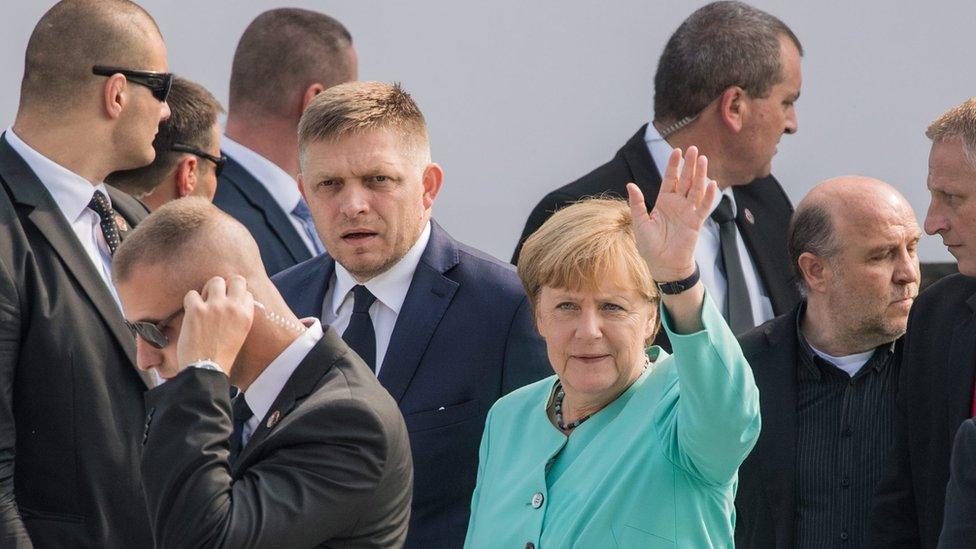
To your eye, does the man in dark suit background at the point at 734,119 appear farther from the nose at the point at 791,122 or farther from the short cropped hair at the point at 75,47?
the short cropped hair at the point at 75,47

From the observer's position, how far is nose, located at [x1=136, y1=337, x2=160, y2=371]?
99.4 inches

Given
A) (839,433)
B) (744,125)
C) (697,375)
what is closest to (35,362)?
(697,375)

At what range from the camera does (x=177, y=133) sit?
4324 mm

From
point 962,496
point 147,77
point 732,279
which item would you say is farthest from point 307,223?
point 962,496

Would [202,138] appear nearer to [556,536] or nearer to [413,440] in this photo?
[413,440]

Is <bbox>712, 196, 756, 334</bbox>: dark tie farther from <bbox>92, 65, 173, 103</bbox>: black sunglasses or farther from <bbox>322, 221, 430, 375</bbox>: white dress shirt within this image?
<bbox>92, 65, 173, 103</bbox>: black sunglasses

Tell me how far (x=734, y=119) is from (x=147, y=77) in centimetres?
157

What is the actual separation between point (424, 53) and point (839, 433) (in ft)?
5.82

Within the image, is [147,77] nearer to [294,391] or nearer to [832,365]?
[294,391]

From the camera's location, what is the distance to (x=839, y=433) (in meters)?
3.25

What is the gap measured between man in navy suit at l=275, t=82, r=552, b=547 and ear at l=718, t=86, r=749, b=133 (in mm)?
1125

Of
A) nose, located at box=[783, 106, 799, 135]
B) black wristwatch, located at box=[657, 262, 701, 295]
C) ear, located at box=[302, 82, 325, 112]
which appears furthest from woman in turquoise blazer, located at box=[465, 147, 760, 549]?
ear, located at box=[302, 82, 325, 112]

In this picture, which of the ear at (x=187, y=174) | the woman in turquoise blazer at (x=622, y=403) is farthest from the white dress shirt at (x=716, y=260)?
the ear at (x=187, y=174)

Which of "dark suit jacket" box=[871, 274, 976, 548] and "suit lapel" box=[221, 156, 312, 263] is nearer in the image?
"dark suit jacket" box=[871, 274, 976, 548]
